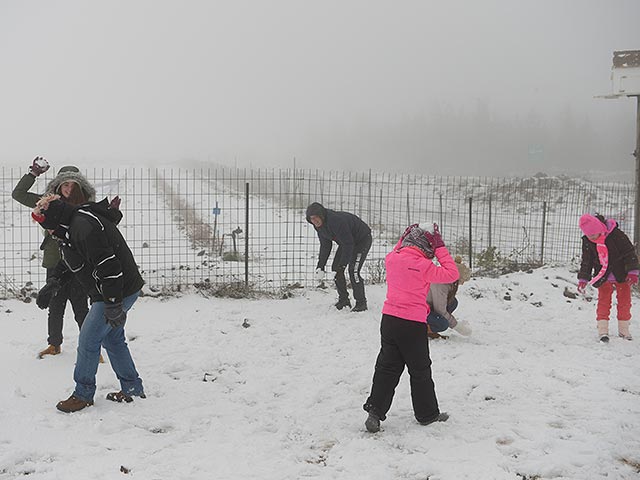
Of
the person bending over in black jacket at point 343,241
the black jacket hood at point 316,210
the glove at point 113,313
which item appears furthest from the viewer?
the person bending over in black jacket at point 343,241

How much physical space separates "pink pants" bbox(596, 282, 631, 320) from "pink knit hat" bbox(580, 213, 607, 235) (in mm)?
700

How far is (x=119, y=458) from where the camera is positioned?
3.73 m

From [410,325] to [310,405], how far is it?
1379 mm

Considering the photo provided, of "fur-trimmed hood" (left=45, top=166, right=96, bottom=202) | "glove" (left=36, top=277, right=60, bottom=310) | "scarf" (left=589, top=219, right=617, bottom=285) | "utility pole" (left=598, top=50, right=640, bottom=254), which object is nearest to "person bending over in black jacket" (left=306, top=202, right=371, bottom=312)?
"scarf" (left=589, top=219, right=617, bottom=285)

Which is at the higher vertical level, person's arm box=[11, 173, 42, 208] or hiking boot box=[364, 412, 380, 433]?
person's arm box=[11, 173, 42, 208]

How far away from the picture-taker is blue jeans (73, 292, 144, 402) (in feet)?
14.4

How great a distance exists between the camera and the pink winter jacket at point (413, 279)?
4.24 meters

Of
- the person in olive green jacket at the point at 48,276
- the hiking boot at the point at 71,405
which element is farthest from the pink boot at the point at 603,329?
the person in olive green jacket at the point at 48,276

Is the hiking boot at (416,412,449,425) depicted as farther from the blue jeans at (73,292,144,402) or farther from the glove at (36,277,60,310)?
the glove at (36,277,60,310)

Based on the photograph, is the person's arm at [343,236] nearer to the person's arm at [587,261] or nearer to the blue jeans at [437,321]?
the blue jeans at [437,321]

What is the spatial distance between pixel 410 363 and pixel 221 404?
6.10ft

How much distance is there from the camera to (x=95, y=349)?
14.6 ft

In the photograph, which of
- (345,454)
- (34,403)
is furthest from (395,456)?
(34,403)

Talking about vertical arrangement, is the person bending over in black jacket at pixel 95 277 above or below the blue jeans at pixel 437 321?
above
